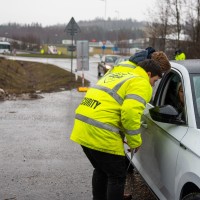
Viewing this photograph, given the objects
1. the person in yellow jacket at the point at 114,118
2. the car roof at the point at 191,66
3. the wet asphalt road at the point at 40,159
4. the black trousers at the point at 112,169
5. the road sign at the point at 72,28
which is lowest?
the wet asphalt road at the point at 40,159

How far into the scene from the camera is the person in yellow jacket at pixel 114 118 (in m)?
3.67

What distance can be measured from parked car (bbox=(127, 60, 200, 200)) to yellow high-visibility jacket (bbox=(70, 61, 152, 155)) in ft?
1.05

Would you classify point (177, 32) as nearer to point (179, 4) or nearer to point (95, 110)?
point (179, 4)

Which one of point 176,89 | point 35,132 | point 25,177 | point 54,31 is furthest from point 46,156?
point 54,31

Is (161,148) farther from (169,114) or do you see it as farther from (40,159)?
(40,159)

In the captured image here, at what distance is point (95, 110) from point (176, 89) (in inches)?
44.7

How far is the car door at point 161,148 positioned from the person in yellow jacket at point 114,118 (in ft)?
1.03

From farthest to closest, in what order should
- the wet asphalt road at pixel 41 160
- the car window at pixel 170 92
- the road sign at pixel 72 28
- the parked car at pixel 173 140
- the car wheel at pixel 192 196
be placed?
the road sign at pixel 72 28 → the wet asphalt road at pixel 41 160 → the car window at pixel 170 92 → the parked car at pixel 173 140 → the car wheel at pixel 192 196

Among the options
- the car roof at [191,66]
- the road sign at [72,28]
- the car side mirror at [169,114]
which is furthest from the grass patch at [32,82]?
the car side mirror at [169,114]

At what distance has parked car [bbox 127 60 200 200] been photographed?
3.34 metres

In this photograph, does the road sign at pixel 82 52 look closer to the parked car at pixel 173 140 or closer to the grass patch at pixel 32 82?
the grass patch at pixel 32 82

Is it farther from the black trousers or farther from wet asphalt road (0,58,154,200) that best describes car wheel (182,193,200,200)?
wet asphalt road (0,58,154,200)

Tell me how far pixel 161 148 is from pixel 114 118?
2.09 feet

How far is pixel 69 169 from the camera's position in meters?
6.50
